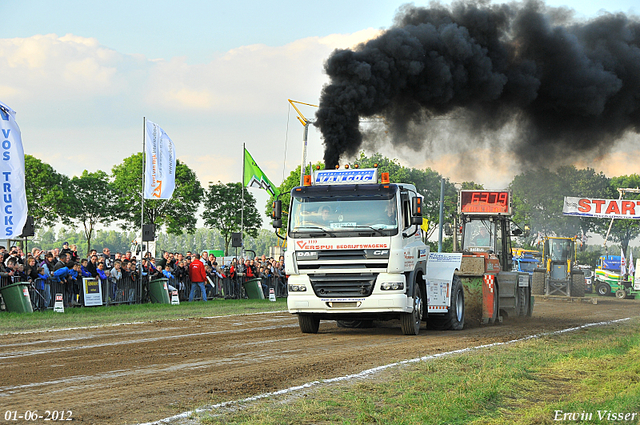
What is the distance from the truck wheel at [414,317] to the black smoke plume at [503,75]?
192 inches

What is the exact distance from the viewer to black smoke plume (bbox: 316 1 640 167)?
1742cm

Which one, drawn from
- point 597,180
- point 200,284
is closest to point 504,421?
point 200,284

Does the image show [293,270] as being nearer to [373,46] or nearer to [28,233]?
[373,46]

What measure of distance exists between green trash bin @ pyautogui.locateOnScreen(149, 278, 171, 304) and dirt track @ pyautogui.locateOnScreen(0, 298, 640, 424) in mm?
6212

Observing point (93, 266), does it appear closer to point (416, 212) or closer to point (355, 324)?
point (355, 324)

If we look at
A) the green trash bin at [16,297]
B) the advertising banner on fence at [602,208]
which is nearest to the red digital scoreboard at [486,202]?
the green trash bin at [16,297]

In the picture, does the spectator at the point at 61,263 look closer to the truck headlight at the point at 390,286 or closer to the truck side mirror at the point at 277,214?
the truck side mirror at the point at 277,214

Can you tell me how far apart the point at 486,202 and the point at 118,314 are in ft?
36.0

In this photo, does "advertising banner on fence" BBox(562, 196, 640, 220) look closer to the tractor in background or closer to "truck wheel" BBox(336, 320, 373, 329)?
the tractor in background

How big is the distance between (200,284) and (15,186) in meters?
9.84

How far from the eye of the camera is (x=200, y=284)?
24.1 meters

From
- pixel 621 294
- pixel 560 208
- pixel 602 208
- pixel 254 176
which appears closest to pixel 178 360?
pixel 254 176

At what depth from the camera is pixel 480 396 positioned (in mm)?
6918

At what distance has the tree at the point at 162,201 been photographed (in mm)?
60438
